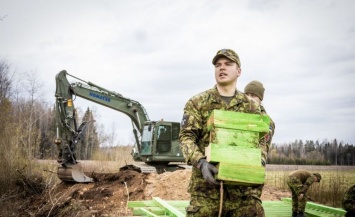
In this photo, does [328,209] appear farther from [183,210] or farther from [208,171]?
[208,171]

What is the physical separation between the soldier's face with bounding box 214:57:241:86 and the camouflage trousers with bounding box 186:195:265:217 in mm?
887

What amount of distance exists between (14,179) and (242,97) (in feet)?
40.2

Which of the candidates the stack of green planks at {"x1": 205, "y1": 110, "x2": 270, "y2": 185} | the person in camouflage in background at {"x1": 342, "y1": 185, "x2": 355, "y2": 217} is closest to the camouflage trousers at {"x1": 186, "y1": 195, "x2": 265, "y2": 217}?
the stack of green planks at {"x1": 205, "y1": 110, "x2": 270, "y2": 185}

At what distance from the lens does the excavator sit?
12.9 meters

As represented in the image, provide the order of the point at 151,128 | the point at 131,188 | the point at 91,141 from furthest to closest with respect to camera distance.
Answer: the point at 91,141, the point at 151,128, the point at 131,188

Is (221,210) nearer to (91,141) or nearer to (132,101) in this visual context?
(132,101)

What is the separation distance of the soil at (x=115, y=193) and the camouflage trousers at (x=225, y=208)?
735cm

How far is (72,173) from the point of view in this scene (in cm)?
1267

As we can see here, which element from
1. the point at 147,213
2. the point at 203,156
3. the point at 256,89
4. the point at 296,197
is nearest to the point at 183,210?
the point at 147,213

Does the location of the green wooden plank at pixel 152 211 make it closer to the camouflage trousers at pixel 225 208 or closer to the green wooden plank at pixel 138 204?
the green wooden plank at pixel 138 204

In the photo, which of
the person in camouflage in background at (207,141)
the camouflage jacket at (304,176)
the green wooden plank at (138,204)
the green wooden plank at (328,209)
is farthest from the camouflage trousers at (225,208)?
the green wooden plank at (138,204)

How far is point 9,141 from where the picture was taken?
1375cm

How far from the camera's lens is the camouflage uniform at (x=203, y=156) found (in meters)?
2.60

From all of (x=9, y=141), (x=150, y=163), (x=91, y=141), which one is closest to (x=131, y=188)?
(x=150, y=163)
